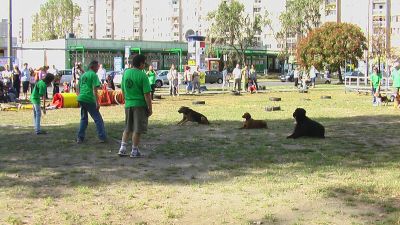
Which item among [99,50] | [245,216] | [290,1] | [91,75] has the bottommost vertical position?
[245,216]

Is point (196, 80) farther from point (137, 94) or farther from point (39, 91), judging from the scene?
point (137, 94)

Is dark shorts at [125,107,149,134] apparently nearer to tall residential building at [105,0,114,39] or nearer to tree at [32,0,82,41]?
tree at [32,0,82,41]

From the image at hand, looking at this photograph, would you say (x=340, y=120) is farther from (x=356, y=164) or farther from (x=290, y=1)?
(x=290, y=1)

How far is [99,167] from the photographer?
870 centimetres

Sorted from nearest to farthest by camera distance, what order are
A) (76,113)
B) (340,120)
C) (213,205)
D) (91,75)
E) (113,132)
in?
1. (213,205)
2. (91,75)
3. (113,132)
4. (340,120)
5. (76,113)

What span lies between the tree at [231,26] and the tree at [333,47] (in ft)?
60.6

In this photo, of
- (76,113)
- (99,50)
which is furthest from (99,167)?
(99,50)

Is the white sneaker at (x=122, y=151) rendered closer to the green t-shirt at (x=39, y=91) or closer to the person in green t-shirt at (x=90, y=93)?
the person in green t-shirt at (x=90, y=93)

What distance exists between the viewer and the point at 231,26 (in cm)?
7612

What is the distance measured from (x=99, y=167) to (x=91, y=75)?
298 cm

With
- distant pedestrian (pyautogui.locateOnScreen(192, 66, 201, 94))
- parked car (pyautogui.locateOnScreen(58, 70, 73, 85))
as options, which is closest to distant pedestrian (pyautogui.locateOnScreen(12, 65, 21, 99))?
distant pedestrian (pyautogui.locateOnScreen(192, 66, 201, 94))

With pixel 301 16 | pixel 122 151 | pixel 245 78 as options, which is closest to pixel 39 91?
pixel 122 151

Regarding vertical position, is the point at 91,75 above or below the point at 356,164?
above

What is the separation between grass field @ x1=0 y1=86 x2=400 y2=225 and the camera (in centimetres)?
596
